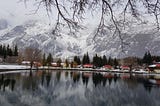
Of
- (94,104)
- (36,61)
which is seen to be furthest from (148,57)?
(94,104)

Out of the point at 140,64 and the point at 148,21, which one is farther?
the point at 140,64

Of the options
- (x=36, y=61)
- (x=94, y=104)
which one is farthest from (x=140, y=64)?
(x=94, y=104)

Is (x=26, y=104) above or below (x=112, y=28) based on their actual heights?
below

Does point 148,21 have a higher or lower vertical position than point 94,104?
higher

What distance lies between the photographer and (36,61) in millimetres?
117438

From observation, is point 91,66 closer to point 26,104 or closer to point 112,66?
point 112,66

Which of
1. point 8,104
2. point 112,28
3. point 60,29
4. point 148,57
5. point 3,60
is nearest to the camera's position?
point 112,28

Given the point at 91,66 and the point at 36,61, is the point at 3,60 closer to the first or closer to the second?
the point at 36,61

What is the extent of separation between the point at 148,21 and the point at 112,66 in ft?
442

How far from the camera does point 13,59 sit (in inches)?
4402

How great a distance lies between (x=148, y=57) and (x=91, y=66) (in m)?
28.6

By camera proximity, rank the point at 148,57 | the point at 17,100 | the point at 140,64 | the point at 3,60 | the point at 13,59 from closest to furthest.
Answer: the point at 17,100 → the point at 3,60 → the point at 13,59 → the point at 148,57 → the point at 140,64

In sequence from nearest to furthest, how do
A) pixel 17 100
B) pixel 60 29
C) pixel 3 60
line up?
pixel 60 29 → pixel 17 100 → pixel 3 60

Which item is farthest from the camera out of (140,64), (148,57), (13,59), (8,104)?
(140,64)
